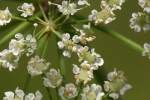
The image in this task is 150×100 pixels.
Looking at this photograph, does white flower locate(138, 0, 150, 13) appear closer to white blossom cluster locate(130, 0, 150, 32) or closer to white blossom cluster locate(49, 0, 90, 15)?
white blossom cluster locate(130, 0, 150, 32)

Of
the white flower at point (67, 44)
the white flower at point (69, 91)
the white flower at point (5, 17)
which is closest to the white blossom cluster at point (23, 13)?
the white flower at point (5, 17)

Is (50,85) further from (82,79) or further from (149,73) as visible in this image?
(149,73)

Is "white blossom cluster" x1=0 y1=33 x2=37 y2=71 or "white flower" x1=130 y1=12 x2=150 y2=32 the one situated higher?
"white flower" x1=130 y1=12 x2=150 y2=32

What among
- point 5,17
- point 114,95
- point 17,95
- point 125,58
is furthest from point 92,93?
point 125,58

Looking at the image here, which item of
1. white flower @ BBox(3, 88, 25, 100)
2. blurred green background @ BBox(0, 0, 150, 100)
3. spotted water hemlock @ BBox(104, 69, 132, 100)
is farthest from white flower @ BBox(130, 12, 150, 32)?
blurred green background @ BBox(0, 0, 150, 100)

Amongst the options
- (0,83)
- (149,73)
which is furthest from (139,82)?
(0,83)

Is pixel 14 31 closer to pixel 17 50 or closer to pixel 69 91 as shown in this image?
pixel 17 50

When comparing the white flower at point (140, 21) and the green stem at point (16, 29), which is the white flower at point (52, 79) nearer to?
the green stem at point (16, 29)
